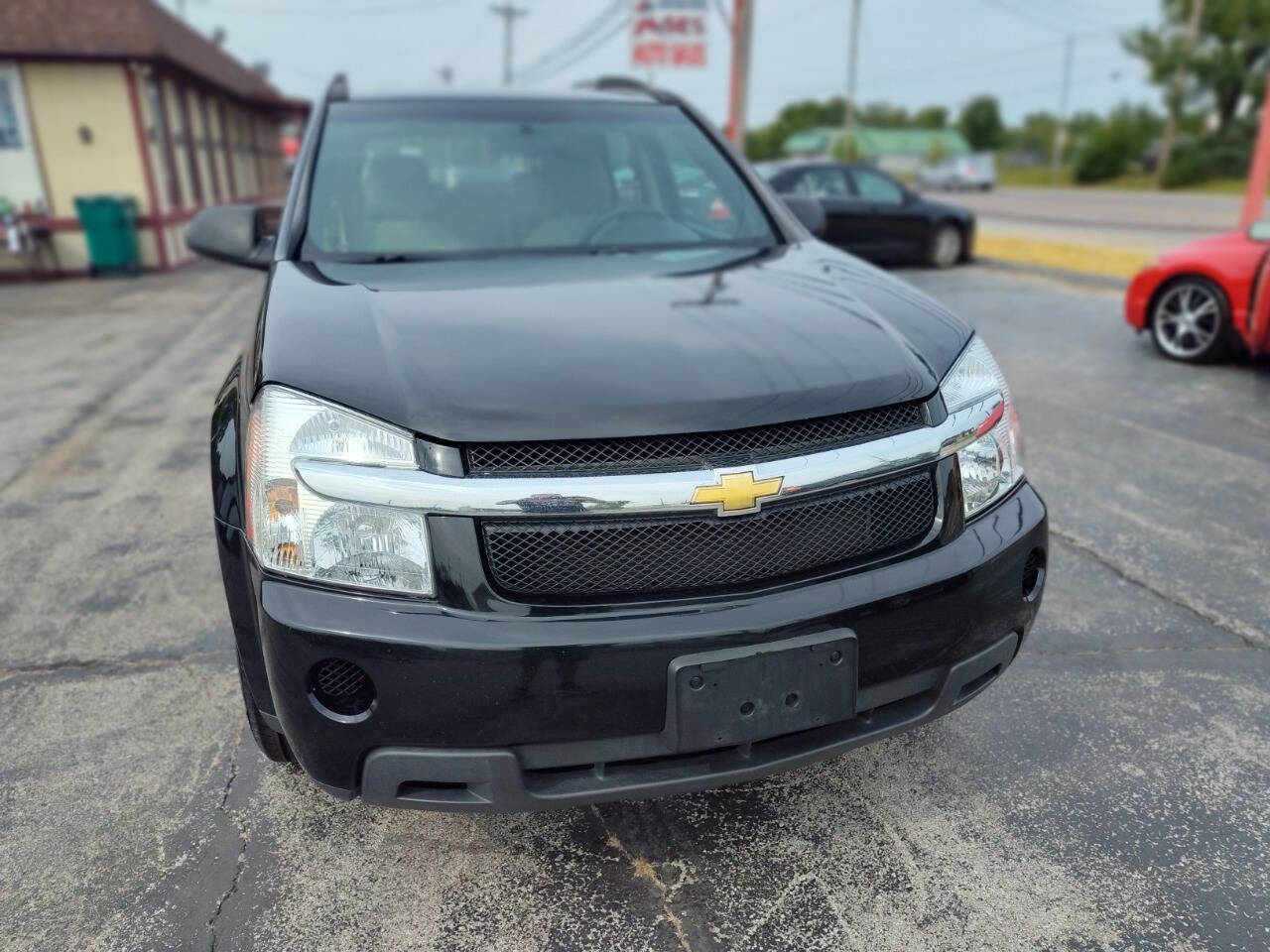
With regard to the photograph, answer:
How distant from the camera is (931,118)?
4144 inches

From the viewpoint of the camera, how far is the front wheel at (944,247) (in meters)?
13.0

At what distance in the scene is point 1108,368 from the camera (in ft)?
23.0

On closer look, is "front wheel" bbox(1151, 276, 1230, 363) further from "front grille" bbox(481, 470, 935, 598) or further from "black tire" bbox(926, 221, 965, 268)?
"front grille" bbox(481, 470, 935, 598)

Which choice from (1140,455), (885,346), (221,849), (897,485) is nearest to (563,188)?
(885,346)

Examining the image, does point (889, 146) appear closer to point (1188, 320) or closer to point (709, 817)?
point (1188, 320)

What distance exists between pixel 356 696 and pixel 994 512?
140 centimetres

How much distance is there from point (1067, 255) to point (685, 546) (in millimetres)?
13191

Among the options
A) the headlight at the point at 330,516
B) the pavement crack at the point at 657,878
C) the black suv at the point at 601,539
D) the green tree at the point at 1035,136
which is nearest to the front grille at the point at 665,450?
the black suv at the point at 601,539

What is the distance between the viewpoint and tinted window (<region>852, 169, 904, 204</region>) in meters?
13.0

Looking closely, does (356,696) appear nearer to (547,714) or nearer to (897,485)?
(547,714)

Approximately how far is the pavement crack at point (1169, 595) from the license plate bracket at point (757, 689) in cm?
210

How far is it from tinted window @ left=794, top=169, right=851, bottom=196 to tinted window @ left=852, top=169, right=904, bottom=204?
0.64 ft

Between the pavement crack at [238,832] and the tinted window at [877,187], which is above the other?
the tinted window at [877,187]

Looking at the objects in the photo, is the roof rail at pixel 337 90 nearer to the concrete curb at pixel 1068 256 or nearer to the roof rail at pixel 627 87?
the roof rail at pixel 627 87
